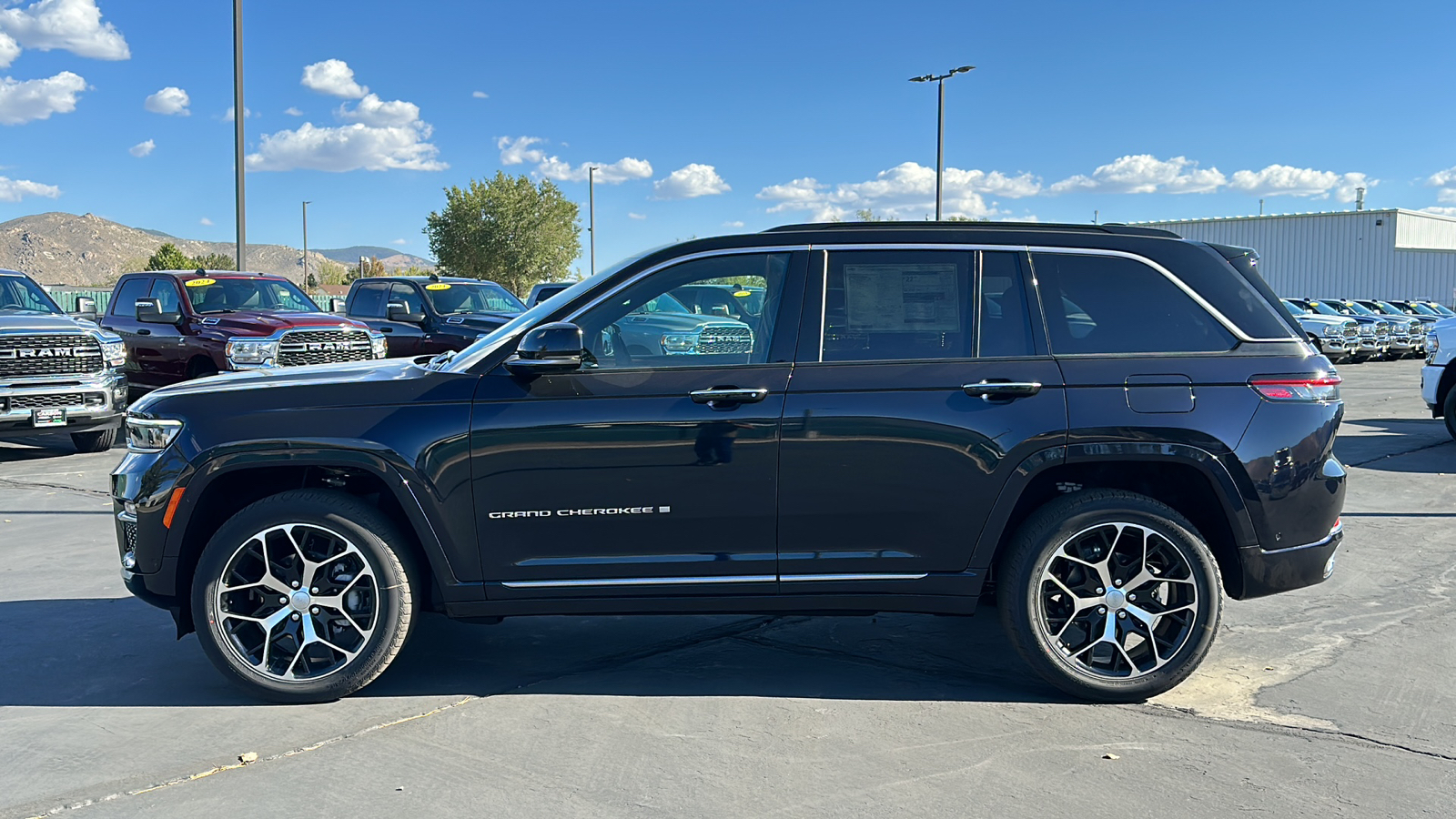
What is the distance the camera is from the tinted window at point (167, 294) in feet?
45.8

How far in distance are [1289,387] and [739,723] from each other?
8.14 ft

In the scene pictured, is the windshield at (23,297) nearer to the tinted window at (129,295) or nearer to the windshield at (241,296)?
the windshield at (241,296)

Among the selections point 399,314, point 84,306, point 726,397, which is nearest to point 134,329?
point 84,306

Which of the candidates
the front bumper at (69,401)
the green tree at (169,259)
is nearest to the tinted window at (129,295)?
the front bumper at (69,401)

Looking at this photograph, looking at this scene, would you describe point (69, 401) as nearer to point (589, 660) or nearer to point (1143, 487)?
point (589, 660)

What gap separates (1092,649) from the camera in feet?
14.7

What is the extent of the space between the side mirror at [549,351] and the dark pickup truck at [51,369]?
9.02m

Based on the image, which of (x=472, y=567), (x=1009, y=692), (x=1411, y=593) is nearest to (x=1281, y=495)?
(x=1009, y=692)

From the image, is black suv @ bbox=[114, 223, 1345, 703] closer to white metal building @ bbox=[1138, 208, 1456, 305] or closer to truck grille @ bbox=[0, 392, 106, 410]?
truck grille @ bbox=[0, 392, 106, 410]

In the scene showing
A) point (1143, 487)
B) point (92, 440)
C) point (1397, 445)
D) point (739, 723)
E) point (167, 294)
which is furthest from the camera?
point (167, 294)

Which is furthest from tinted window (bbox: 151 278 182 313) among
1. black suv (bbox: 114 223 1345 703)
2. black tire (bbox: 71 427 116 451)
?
black suv (bbox: 114 223 1345 703)

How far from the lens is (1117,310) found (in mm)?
4531

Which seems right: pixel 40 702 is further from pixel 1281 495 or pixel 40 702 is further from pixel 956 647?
pixel 1281 495

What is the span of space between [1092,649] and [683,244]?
227cm
